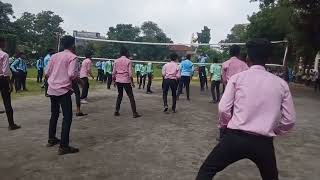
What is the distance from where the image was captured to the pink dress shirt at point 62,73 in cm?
823

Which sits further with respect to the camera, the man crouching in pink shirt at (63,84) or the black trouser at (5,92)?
the black trouser at (5,92)

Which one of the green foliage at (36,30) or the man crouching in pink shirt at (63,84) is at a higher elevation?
the green foliage at (36,30)

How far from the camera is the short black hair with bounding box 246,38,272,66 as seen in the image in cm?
455

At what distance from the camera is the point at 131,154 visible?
8078 millimetres

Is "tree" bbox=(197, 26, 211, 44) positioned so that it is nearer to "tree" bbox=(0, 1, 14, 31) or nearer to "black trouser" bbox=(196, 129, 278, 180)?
"tree" bbox=(0, 1, 14, 31)

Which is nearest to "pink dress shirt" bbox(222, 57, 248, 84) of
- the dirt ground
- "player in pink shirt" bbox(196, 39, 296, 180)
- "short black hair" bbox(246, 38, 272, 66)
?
the dirt ground

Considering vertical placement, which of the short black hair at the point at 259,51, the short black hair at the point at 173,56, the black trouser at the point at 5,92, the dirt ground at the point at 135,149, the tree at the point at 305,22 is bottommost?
the dirt ground at the point at 135,149

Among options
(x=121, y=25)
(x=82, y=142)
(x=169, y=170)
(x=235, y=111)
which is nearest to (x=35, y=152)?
(x=82, y=142)

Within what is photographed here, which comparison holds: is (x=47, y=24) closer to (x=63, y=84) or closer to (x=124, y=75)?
(x=124, y=75)

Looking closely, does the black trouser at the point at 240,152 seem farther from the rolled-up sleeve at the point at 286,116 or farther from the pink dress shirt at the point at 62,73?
the pink dress shirt at the point at 62,73

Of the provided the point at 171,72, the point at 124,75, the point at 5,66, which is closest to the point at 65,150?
the point at 5,66

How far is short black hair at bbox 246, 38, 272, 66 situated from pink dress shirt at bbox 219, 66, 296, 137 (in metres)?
0.08

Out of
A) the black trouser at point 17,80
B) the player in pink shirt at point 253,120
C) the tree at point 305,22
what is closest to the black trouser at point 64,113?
the player in pink shirt at point 253,120

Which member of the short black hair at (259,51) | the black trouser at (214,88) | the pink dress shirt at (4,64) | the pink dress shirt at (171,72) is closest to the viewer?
the short black hair at (259,51)
